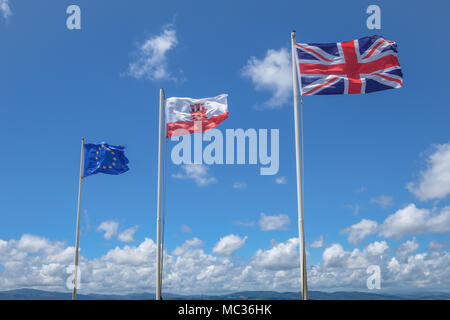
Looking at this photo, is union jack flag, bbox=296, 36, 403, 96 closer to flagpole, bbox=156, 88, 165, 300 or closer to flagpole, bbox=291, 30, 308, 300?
flagpole, bbox=291, 30, 308, 300

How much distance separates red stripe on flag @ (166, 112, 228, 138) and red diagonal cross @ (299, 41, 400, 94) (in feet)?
21.3

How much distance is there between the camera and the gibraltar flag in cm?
2719

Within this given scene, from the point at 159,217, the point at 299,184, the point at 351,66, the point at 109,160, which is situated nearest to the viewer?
the point at 299,184

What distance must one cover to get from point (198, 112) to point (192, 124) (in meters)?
0.84

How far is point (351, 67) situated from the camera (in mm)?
22859

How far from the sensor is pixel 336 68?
22.8 meters

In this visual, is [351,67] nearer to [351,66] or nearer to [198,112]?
[351,66]

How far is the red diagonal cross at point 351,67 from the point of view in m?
22.8

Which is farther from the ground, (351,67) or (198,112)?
(351,67)

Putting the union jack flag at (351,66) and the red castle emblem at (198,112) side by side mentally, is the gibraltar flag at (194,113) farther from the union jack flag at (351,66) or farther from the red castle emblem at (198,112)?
the union jack flag at (351,66)

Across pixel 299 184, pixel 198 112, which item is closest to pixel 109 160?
pixel 198 112

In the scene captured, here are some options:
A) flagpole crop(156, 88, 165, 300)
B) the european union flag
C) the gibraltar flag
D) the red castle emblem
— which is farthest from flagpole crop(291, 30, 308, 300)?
the european union flag

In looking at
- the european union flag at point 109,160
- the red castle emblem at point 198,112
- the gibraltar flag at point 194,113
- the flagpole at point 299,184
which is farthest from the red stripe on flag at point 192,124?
the european union flag at point 109,160
